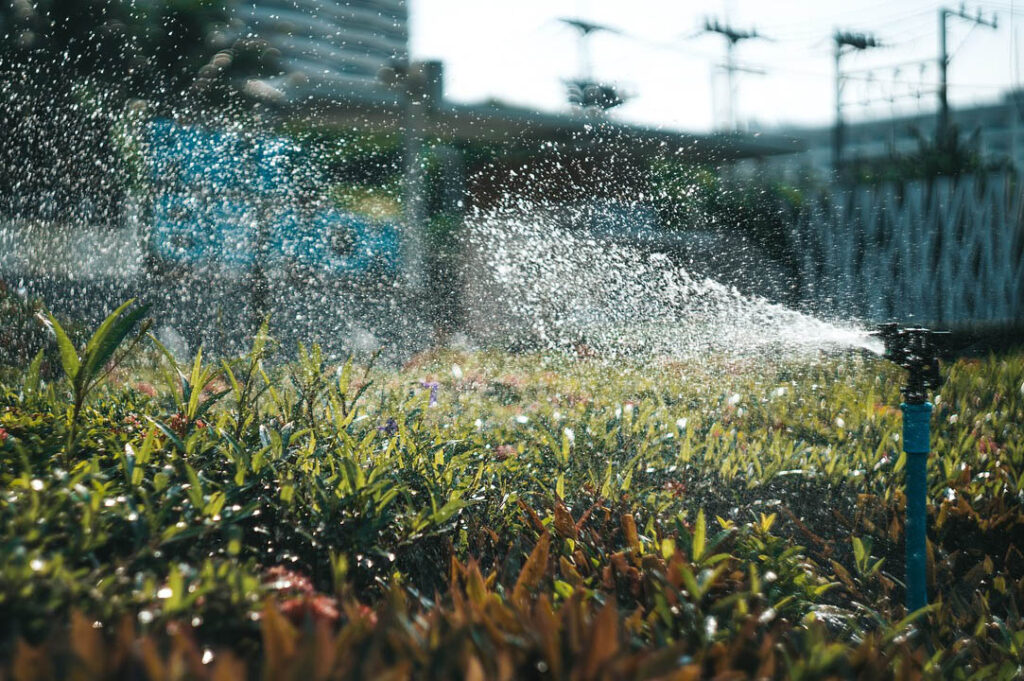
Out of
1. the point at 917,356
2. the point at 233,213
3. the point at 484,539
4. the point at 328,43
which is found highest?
the point at 328,43

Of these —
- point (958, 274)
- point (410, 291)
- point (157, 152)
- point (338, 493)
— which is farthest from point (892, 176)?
point (338, 493)

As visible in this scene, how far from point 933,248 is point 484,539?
937 cm

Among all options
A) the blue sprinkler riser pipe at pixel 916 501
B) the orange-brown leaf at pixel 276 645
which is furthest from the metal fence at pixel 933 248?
the orange-brown leaf at pixel 276 645

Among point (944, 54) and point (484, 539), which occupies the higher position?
point (944, 54)

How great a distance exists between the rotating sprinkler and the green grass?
11 cm

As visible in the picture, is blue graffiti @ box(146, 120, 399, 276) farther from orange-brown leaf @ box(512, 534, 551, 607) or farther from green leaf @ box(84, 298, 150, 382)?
orange-brown leaf @ box(512, 534, 551, 607)

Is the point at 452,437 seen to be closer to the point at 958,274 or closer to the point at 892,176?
the point at 958,274

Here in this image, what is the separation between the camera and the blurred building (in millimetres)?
11359

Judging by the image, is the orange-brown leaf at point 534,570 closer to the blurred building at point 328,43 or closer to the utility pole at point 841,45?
the blurred building at point 328,43

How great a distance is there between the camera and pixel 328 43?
37.2 m

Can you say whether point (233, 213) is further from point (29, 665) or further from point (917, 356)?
point (29, 665)

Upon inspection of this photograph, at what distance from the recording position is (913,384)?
199cm

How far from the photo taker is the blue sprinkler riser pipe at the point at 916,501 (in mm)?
1881

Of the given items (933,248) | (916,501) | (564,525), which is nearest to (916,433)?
(916,501)
